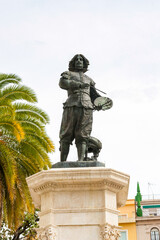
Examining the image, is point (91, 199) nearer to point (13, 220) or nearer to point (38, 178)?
point (38, 178)

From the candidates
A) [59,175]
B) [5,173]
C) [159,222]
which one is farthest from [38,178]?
[159,222]

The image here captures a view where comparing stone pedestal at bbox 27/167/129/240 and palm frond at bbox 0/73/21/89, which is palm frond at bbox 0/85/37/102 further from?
stone pedestal at bbox 27/167/129/240

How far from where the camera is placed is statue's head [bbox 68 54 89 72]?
12.3 metres

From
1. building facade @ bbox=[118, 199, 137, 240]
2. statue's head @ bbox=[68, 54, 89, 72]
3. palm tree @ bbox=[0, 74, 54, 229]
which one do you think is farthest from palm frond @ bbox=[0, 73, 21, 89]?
building facade @ bbox=[118, 199, 137, 240]

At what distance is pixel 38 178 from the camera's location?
10.8 metres

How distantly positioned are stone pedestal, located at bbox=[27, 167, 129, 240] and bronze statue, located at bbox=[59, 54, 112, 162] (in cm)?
79

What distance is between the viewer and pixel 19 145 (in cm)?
2175

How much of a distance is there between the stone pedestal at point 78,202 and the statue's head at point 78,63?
277 centimetres

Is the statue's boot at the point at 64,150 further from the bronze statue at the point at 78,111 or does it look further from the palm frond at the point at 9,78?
A: the palm frond at the point at 9,78

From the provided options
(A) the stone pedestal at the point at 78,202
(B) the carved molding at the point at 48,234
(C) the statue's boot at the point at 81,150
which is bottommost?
(B) the carved molding at the point at 48,234

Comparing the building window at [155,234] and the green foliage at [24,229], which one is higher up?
the building window at [155,234]

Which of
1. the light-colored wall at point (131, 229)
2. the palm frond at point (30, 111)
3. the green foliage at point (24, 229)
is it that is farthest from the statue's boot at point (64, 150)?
the light-colored wall at point (131, 229)

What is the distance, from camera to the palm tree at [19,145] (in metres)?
20.8

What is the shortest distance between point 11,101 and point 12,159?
8.38ft
